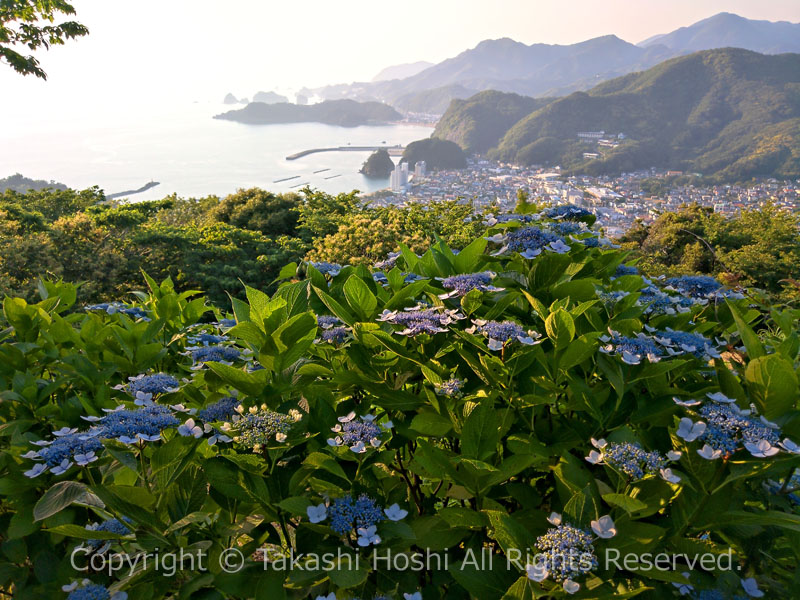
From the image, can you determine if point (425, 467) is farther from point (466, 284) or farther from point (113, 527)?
point (113, 527)

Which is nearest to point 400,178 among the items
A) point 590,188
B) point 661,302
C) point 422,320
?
point 590,188

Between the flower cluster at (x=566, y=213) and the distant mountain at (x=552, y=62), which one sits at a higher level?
the distant mountain at (x=552, y=62)

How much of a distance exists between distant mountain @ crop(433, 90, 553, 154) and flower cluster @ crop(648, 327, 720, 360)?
243 ft

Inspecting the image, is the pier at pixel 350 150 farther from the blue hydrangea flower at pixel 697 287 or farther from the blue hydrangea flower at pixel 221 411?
the blue hydrangea flower at pixel 221 411

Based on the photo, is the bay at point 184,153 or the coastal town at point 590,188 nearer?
the coastal town at point 590,188

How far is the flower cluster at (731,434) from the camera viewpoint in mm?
881

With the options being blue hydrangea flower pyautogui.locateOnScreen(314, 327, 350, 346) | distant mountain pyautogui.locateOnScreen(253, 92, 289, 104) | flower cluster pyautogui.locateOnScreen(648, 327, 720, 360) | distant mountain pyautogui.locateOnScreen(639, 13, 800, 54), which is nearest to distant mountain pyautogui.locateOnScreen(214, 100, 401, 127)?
distant mountain pyautogui.locateOnScreen(253, 92, 289, 104)

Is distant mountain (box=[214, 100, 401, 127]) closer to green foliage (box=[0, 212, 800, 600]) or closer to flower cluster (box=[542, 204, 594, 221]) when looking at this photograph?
flower cluster (box=[542, 204, 594, 221])

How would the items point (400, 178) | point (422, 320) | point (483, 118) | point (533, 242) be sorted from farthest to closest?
point (483, 118), point (400, 178), point (533, 242), point (422, 320)

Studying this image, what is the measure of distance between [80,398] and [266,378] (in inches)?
25.4

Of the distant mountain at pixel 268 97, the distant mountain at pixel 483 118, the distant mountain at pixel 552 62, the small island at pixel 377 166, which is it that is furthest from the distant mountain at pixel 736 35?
the small island at pixel 377 166

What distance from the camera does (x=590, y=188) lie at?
46.3m

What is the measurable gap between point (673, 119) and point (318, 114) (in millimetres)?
69476

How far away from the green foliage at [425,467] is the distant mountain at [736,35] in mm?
170014
